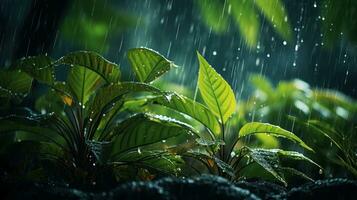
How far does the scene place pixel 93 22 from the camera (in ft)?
11.1

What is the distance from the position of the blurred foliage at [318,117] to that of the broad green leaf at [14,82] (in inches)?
66.4

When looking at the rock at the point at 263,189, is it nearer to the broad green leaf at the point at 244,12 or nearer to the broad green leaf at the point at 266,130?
the broad green leaf at the point at 266,130

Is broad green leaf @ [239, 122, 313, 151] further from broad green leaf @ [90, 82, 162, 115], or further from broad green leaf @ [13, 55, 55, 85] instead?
broad green leaf @ [13, 55, 55, 85]

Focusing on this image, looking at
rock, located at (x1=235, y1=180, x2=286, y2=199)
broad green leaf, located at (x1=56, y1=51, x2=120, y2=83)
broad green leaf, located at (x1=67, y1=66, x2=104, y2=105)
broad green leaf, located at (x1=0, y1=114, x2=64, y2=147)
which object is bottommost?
rock, located at (x1=235, y1=180, x2=286, y2=199)

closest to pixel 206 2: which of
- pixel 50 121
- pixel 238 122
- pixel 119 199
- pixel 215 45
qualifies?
pixel 238 122

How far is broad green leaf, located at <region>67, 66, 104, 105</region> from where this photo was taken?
1928 mm

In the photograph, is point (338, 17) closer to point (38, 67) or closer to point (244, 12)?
point (244, 12)

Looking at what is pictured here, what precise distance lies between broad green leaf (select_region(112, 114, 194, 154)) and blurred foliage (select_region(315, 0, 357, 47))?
52.6 inches

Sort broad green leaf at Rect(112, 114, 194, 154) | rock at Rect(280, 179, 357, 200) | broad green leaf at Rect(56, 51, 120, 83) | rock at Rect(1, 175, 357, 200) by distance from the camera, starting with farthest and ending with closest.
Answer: broad green leaf at Rect(112, 114, 194, 154) < broad green leaf at Rect(56, 51, 120, 83) < rock at Rect(280, 179, 357, 200) < rock at Rect(1, 175, 357, 200)

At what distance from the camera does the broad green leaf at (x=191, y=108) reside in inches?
73.7

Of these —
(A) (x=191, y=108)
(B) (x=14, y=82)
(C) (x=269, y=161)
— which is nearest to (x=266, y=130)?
(C) (x=269, y=161)

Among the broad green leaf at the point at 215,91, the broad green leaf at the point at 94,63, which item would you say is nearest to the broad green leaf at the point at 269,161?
the broad green leaf at the point at 215,91

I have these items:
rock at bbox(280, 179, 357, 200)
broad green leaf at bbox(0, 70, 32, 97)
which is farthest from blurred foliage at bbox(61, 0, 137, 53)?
rock at bbox(280, 179, 357, 200)

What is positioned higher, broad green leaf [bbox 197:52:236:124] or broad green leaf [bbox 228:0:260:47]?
broad green leaf [bbox 228:0:260:47]
